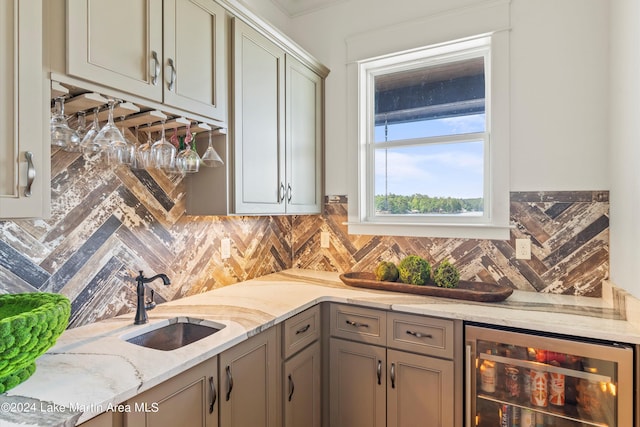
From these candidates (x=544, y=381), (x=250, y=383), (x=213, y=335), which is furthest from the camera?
(x=544, y=381)

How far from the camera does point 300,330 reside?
1.87 meters

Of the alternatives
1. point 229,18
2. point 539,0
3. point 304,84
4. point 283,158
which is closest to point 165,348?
point 283,158

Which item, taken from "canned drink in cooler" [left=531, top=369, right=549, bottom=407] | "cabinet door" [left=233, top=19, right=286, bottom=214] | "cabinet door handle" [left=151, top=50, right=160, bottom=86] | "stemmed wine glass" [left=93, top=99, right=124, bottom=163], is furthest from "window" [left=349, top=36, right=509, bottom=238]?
"stemmed wine glass" [left=93, top=99, right=124, bottom=163]

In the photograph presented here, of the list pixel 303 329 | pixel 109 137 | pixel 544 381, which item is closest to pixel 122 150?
pixel 109 137

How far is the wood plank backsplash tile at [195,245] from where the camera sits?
1.47 metres

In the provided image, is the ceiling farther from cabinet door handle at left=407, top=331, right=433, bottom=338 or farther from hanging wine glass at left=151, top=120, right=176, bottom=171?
cabinet door handle at left=407, top=331, right=433, bottom=338

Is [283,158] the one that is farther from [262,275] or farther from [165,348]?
[165,348]

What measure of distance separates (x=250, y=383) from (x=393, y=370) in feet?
2.53

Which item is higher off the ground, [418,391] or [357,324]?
[357,324]

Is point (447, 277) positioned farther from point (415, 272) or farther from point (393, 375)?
point (393, 375)

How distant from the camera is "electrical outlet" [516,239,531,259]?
2158 millimetres

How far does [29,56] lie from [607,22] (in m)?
2.64

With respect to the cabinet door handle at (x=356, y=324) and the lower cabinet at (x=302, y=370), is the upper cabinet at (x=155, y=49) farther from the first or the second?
the cabinet door handle at (x=356, y=324)

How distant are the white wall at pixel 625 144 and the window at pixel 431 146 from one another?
0.53 meters
